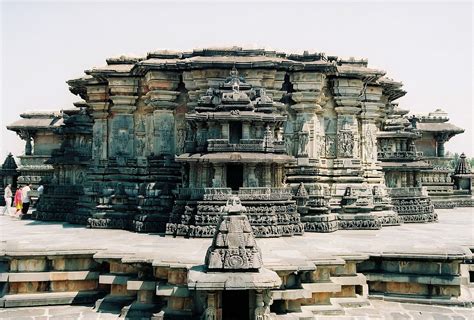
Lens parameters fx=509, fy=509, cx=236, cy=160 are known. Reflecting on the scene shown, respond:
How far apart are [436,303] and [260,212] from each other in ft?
15.0

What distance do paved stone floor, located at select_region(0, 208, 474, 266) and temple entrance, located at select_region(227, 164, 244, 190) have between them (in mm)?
1701

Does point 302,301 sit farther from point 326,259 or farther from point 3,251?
point 3,251

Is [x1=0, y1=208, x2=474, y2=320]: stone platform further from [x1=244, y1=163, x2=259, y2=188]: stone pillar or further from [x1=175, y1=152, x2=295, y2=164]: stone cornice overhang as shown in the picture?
[x1=175, y1=152, x2=295, y2=164]: stone cornice overhang

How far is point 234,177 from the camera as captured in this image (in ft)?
43.8

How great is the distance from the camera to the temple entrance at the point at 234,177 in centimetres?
1330

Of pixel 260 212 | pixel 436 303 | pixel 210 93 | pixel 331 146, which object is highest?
pixel 210 93

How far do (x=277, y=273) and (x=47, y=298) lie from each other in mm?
4840

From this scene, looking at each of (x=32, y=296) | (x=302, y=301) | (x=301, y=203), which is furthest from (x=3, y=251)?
(x=301, y=203)

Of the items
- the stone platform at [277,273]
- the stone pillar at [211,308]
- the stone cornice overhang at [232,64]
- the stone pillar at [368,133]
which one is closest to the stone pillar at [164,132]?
the stone cornice overhang at [232,64]

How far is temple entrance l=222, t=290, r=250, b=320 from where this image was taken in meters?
8.68

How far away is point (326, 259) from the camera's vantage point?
9852 mm

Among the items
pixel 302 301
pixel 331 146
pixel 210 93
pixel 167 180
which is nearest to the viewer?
pixel 302 301

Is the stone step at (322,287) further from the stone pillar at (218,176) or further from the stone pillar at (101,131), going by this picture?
the stone pillar at (101,131)

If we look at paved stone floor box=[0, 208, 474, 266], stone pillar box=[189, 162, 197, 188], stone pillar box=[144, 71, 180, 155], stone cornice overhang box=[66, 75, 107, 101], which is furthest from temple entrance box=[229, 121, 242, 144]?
stone cornice overhang box=[66, 75, 107, 101]
